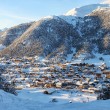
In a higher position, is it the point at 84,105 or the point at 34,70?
the point at 84,105

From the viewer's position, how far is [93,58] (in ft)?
594

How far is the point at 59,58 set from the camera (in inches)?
7141

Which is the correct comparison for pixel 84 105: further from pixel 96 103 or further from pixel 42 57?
pixel 42 57

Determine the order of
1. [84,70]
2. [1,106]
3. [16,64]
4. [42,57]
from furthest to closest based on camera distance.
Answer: [42,57] < [16,64] < [84,70] < [1,106]

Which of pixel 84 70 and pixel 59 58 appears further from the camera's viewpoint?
pixel 59 58

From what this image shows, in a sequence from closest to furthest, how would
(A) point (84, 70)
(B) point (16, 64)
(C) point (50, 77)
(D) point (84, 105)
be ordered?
(D) point (84, 105), (C) point (50, 77), (A) point (84, 70), (B) point (16, 64)

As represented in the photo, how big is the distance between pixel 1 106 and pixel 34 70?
441 ft

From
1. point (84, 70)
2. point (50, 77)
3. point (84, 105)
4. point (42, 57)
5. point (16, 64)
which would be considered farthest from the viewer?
point (42, 57)

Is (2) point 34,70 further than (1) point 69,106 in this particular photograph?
Yes

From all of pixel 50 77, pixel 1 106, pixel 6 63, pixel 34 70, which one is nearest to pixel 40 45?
pixel 6 63

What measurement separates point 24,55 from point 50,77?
2849 inches

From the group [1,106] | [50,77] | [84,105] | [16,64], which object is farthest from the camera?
[16,64]

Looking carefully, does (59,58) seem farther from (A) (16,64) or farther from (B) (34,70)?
(B) (34,70)

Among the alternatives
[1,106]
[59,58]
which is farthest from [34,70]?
[1,106]
